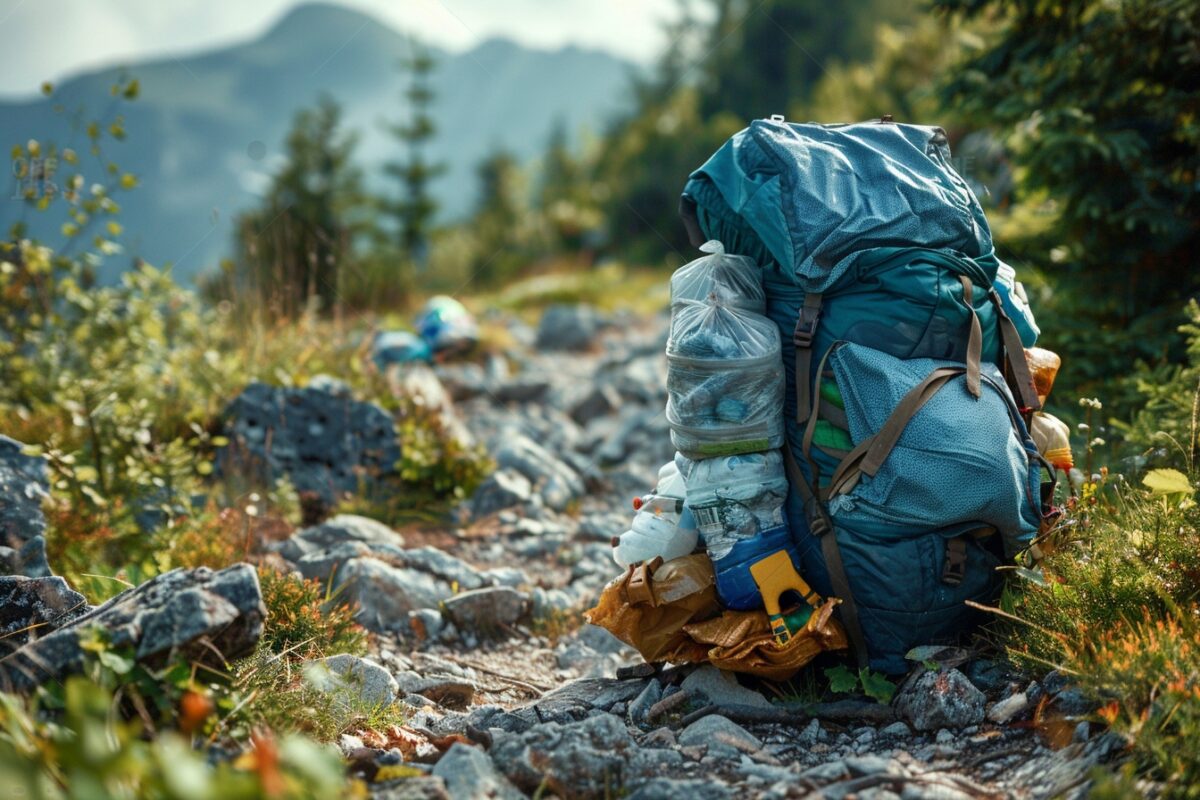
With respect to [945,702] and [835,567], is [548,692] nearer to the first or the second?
[835,567]

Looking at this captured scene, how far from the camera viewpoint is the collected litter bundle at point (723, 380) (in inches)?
128

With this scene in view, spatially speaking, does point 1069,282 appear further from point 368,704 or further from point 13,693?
point 13,693

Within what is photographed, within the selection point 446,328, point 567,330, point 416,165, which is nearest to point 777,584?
point 446,328

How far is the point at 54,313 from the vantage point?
5.88 metres

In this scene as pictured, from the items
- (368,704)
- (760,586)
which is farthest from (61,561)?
(760,586)

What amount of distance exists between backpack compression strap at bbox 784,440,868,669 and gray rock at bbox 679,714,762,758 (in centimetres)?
51

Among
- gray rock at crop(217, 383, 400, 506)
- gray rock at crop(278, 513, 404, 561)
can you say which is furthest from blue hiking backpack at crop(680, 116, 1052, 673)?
gray rock at crop(217, 383, 400, 506)

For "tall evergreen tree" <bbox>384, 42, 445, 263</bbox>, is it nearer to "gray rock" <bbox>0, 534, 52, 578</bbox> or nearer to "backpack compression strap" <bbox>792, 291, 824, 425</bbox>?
"gray rock" <bbox>0, 534, 52, 578</bbox>

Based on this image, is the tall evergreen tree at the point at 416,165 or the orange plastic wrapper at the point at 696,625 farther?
the tall evergreen tree at the point at 416,165

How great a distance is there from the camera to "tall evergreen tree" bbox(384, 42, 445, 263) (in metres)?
37.8

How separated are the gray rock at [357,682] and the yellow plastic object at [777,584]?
136 cm

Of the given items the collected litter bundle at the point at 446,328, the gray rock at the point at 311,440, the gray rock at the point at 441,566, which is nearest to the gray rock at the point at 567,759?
the gray rock at the point at 441,566

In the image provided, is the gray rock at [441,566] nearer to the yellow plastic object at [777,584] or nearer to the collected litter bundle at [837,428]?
the collected litter bundle at [837,428]

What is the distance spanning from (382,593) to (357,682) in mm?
1204
